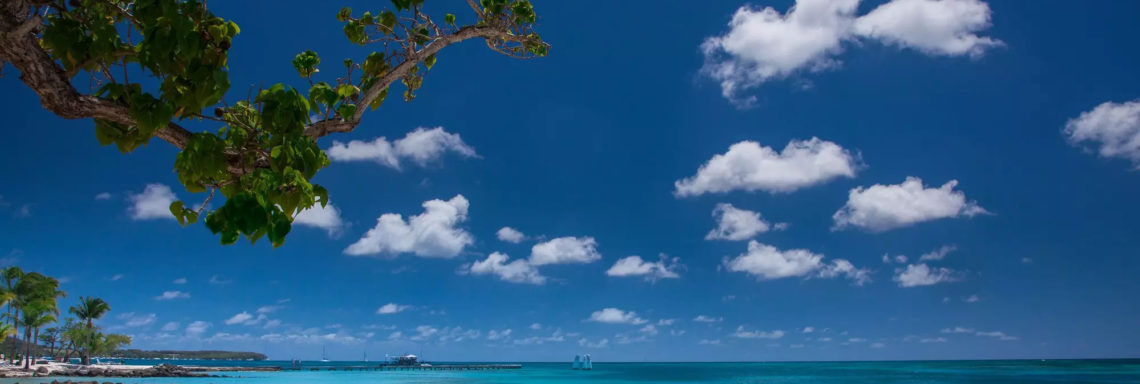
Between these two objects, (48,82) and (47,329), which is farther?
(47,329)

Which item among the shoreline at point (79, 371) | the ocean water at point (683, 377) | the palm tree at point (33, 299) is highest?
the palm tree at point (33, 299)

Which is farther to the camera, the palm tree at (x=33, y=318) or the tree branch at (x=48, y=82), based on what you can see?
the palm tree at (x=33, y=318)

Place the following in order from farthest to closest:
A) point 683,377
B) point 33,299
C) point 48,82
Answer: point 683,377 < point 33,299 < point 48,82

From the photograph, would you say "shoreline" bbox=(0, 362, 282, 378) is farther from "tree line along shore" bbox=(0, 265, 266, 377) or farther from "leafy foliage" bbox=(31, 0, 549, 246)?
"leafy foliage" bbox=(31, 0, 549, 246)

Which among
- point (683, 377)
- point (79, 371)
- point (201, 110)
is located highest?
point (201, 110)

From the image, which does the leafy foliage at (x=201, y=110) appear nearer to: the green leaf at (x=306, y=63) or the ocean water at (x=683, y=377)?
the green leaf at (x=306, y=63)

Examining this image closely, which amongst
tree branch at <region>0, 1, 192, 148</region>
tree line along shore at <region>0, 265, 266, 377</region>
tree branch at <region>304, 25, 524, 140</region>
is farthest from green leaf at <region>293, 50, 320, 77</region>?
tree line along shore at <region>0, 265, 266, 377</region>

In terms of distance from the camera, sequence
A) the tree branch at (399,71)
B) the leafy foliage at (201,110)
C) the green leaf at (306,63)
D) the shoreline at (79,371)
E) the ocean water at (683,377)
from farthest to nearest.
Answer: the ocean water at (683,377) < the shoreline at (79,371) < the green leaf at (306,63) < the tree branch at (399,71) < the leafy foliage at (201,110)

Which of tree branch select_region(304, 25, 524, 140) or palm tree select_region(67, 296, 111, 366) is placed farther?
palm tree select_region(67, 296, 111, 366)

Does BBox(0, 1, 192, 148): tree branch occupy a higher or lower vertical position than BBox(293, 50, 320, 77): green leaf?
lower

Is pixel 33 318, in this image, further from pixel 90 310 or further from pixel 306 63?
pixel 306 63

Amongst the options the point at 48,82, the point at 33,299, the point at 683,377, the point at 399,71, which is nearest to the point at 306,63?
the point at 399,71

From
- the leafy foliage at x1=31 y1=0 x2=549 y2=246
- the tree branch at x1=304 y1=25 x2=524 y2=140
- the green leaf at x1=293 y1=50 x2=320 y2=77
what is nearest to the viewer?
the leafy foliage at x1=31 y1=0 x2=549 y2=246

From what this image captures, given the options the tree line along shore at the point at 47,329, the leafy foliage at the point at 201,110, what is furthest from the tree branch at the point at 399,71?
the tree line along shore at the point at 47,329
